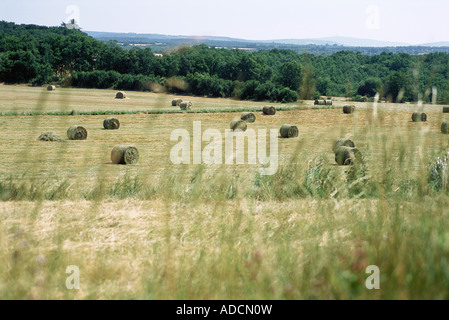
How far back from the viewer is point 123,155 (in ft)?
62.5

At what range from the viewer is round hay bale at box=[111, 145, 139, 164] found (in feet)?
62.6

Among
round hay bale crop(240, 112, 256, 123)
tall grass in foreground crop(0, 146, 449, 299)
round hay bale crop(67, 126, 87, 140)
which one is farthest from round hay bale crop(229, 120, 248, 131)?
tall grass in foreground crop(0, 146, 449, 299)

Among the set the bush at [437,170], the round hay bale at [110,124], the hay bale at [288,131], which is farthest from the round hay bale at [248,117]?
the bush at [437,170]

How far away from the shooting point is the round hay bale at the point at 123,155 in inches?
751

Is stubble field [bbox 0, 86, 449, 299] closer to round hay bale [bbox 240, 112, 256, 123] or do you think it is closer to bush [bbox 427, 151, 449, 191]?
bush [bbox 427, 151, 449, 191]

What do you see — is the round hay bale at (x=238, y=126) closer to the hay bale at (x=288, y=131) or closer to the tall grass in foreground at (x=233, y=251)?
the hay bale at (x=288, y=131)

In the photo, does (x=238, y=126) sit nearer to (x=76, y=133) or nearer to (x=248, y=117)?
(x=248, y=117)

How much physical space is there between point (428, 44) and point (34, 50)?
81981 mm

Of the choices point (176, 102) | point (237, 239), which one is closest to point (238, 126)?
point (176, 102)

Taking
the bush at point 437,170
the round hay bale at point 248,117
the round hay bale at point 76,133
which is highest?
the bush at point 437,170
